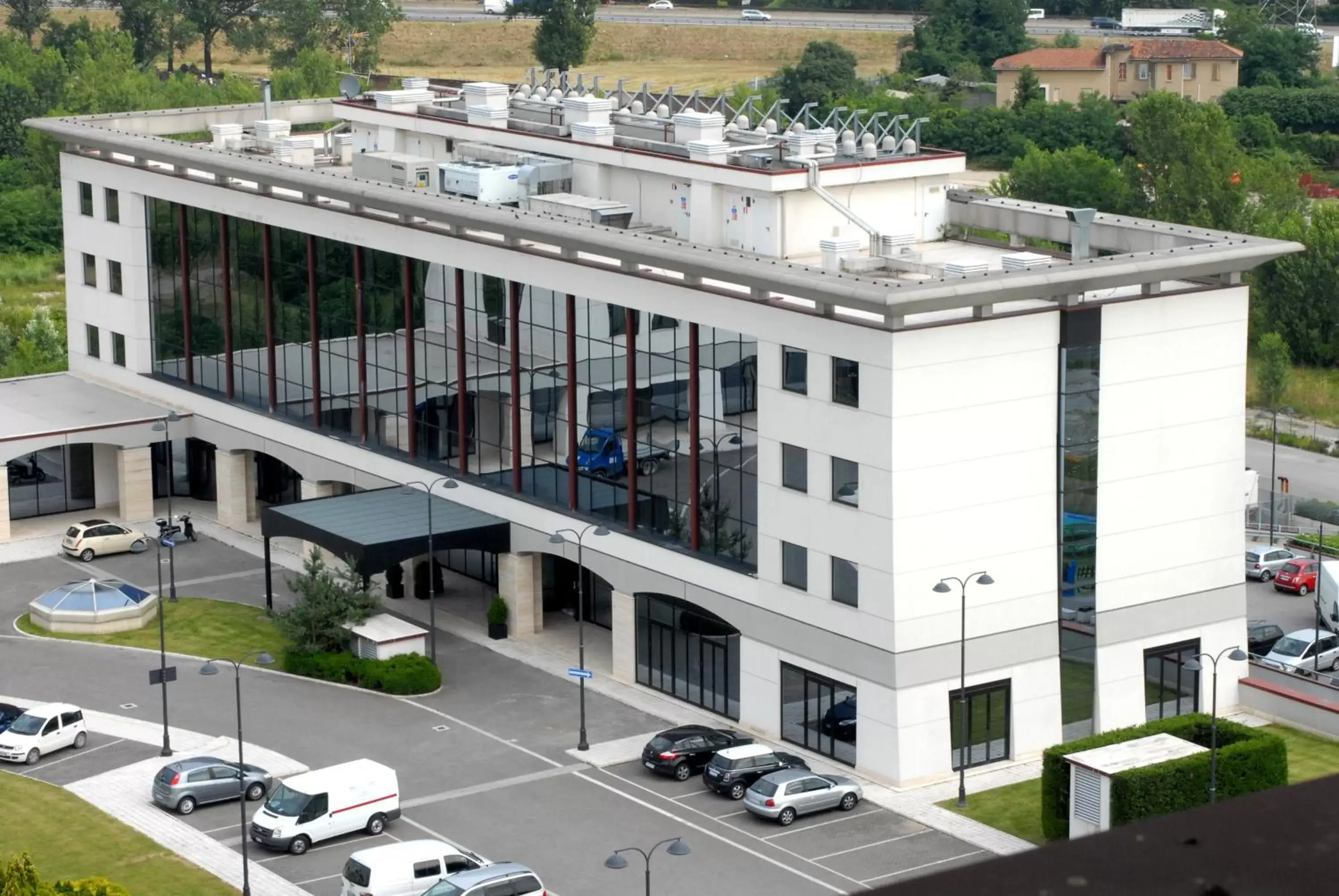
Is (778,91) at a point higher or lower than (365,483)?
higher

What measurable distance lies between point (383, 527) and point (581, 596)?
8.90 m

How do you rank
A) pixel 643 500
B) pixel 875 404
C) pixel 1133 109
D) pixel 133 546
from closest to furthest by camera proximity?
1. pixel 875 404
2. pixel 643 500
3. pixel 133 546
4. pixel 1133 109

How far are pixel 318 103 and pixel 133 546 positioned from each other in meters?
27.6

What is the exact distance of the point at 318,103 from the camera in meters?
93.5

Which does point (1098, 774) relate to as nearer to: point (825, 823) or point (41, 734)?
point (825, 823)

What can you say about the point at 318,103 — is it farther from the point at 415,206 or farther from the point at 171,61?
the point at 171,61

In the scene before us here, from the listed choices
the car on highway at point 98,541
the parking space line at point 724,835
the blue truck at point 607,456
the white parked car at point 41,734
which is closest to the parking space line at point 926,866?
the parking space line at point 724,835

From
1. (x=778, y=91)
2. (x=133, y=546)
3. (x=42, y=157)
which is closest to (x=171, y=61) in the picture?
(x=42, y=157)

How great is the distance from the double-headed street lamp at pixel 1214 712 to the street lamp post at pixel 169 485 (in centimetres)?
3111

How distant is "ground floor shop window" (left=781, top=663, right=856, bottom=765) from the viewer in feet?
174

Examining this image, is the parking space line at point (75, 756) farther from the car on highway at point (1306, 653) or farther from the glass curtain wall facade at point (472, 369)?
the car on highway at point (1306, 653)

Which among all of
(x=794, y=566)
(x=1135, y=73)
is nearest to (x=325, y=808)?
(x=794, y=566)

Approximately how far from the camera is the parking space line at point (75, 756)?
175 ft

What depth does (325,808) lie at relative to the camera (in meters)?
47.7
